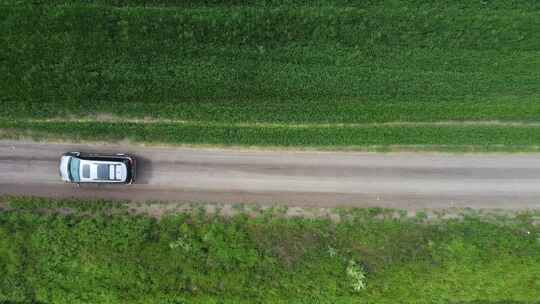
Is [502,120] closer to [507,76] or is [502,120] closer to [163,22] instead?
[507,76]

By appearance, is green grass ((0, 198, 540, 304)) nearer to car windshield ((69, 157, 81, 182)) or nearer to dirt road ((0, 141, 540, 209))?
dirt road ((0, 141, 540, 209))

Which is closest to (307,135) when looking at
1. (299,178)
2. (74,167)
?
(299,178)

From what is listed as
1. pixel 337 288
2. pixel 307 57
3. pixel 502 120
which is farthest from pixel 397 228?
pixel 307 57

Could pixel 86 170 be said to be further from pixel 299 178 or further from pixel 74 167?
pixel 299 178

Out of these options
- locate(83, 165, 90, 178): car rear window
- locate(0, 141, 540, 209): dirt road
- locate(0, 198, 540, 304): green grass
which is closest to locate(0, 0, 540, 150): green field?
locate(0, 141, 540, 209): dirt road

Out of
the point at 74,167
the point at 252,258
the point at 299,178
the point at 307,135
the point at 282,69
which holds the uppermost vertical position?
the point at 282,69

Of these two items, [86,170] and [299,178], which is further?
[299,178]
